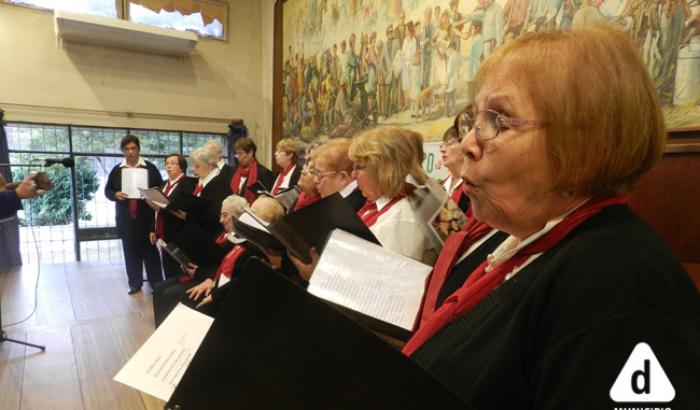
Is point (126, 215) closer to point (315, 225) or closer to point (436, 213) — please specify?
point (315, 225)

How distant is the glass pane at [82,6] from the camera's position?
7207 mm

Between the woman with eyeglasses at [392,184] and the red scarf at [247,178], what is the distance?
363cm

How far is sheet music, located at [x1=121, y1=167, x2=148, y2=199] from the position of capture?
530 cm

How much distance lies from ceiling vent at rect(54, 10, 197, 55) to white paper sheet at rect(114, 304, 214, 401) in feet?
25.7

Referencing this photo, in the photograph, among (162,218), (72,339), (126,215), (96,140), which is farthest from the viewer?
(96,140)

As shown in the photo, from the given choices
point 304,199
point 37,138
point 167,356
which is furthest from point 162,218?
point 37,138

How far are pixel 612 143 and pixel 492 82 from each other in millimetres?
235

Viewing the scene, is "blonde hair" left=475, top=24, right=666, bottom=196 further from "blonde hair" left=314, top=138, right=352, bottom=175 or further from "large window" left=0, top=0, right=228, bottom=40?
"large window" left=0, top=0, right=228, bottom=40

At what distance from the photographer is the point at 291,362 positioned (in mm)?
585

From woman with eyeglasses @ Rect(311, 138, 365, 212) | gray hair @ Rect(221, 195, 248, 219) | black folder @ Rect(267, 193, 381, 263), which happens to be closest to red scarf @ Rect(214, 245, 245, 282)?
gray hair @ Rect(221, 195, 248, 219)

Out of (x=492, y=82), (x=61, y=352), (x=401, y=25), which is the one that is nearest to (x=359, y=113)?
(x=401, y=25)

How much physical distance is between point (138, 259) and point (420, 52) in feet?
14.9

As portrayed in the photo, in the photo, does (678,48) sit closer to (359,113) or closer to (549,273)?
(549,273)

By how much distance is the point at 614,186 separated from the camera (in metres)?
0.69
